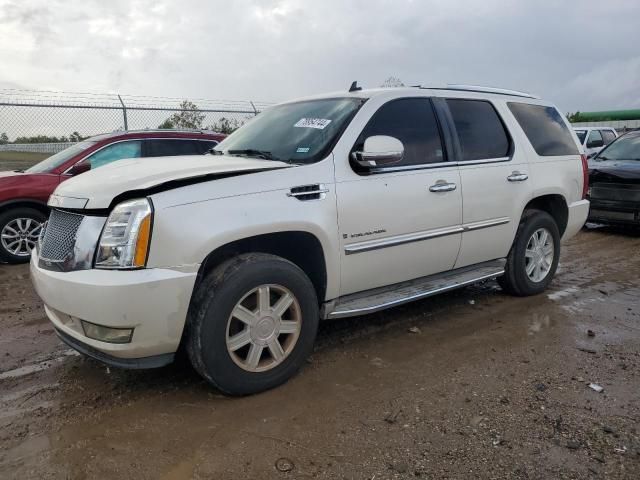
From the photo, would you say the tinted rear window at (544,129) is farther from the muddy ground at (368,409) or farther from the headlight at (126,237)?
the headlight at (126,237)

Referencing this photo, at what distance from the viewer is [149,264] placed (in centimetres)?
281

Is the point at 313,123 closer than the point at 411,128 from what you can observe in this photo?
Yes

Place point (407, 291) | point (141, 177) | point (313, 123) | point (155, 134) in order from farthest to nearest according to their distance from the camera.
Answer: point (155, 134)
point (407, 291)
point (313, 123)
point (141, 177)

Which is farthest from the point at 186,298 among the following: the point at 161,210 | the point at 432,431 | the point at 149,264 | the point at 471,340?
the point at 471,340

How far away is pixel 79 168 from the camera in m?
6.99

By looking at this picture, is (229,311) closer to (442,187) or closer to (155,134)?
(442,187)

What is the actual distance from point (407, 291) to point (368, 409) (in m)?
1.17

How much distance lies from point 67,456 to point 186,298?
37.8 inches

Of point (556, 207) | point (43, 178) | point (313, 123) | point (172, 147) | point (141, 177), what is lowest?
point (556, 207)

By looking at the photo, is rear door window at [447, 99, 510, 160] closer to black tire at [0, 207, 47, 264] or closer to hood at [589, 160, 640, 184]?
hood at [589, 160, 640, 184]

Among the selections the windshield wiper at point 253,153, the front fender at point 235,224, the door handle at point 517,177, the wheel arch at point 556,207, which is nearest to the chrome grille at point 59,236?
the front fender at point 235,224

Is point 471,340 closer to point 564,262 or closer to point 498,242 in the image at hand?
point 498,242

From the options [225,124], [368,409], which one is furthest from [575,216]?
[225,124]

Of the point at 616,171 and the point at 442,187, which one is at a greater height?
the point at 442,187
